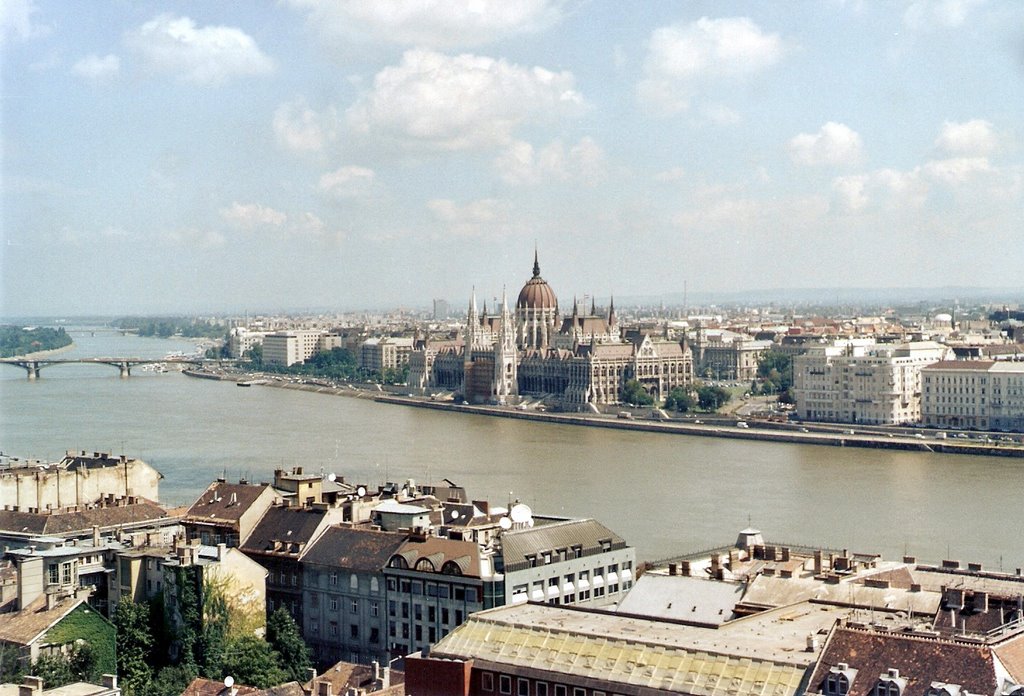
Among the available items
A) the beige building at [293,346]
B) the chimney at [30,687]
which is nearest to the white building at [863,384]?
the chimney at [30,687]

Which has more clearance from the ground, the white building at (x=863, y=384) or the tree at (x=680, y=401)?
the white building at (x=863, y=384)

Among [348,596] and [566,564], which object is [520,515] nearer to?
[566,564]

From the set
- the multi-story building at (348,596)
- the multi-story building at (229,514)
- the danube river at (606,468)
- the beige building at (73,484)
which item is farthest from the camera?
the danube river at (606,468)

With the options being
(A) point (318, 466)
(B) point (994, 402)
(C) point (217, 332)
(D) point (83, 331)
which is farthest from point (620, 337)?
(C) point (217, 332)

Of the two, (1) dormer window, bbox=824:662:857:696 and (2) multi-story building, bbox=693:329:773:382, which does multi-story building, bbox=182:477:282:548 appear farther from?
(2) multi-story building, bbox=693:329:773:382

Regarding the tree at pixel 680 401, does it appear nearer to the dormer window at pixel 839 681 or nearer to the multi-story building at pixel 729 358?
the multi-story building at pixel 729 358

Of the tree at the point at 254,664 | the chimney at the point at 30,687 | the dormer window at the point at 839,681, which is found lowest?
the tree at the point at 254,664

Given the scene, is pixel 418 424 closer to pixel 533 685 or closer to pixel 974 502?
pixel 974 502
